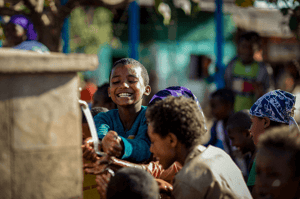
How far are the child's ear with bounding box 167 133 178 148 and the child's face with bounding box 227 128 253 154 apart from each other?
2260mm

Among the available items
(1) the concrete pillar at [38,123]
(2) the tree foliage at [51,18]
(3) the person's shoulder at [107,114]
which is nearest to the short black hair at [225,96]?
(2) the tree foliage at [51,18]

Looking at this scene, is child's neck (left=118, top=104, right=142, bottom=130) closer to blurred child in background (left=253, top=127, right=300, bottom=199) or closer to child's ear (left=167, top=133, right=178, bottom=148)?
child's ear (left=167, top=133, right=178, bottom=148)

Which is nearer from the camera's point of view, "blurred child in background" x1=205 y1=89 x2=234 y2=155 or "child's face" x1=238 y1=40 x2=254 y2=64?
"blurred child in background" x1=205 y1=89 x2=234 y2=155

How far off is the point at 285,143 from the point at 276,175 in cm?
17

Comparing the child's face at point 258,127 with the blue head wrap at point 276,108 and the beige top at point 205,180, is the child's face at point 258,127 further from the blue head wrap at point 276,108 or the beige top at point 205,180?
the beige top at point 205,180

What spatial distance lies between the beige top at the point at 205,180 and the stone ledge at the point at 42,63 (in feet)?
2.60

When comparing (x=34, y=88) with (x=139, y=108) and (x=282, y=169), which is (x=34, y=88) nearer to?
(x=282, y=169)

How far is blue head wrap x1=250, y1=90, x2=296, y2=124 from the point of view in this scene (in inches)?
116

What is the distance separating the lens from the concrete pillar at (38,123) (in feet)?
4.71

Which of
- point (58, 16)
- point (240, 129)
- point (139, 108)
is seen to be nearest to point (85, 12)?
point (58, 16)

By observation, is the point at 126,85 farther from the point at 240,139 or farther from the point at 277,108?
the point at 240,139

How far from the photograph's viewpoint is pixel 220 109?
5.46 metres

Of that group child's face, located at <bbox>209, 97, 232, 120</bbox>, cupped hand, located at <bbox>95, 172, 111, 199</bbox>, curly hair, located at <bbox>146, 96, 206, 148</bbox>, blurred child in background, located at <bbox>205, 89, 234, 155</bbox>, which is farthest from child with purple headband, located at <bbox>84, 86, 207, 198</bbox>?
child's face, located at <bbox>209, 97, 232, 120</bbox>

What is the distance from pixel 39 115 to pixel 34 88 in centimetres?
10
